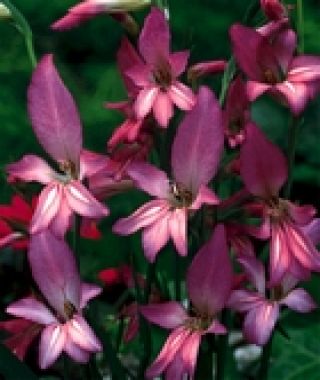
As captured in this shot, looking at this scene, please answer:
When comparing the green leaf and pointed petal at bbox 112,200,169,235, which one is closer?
pointed petal at bbox 112,200,169,235

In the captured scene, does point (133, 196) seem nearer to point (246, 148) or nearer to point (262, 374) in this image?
point (262, 374)

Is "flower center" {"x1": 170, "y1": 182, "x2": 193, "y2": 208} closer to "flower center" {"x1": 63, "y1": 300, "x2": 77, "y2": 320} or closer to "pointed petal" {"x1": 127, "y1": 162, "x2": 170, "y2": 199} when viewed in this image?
"pointed petal" {"x1": 127, "y1": 162, "x2": 170, "y2": 199}

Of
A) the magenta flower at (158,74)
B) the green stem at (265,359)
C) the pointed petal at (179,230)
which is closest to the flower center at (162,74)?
the magenta flower at (158,74)


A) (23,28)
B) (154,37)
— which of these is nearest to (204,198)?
(154,37)

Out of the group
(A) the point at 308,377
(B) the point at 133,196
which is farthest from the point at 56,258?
(B) the point at 133,196

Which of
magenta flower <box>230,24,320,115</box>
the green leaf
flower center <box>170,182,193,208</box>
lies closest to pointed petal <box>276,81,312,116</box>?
magenta flower <box>230,24,320,115</box>

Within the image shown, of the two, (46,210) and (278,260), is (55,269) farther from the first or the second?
(278,260)
